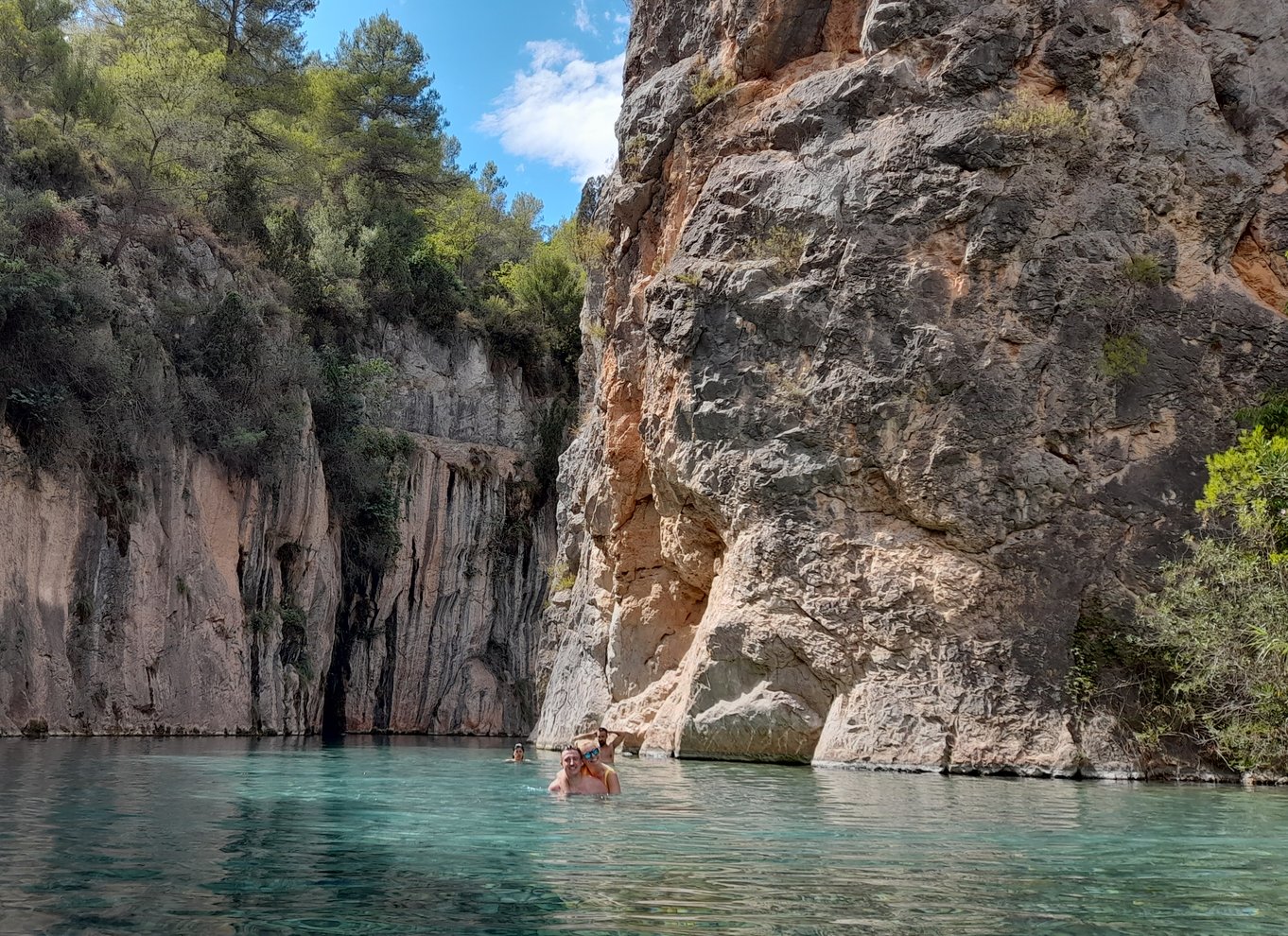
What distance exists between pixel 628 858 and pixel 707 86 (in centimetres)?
1740

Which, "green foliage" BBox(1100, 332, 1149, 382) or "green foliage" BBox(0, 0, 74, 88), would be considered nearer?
"green foliage" BBox(1100, 332, 1149, 382)

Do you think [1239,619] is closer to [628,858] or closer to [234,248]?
[628,858]

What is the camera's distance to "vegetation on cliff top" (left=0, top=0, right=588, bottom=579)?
24.5 m

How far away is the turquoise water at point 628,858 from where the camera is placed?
16.2 feet

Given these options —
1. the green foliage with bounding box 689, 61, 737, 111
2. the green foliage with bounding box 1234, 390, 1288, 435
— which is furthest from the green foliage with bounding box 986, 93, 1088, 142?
the green foliage with bounding box 689, 61, 737, 111

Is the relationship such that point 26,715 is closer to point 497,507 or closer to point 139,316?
point 139,316

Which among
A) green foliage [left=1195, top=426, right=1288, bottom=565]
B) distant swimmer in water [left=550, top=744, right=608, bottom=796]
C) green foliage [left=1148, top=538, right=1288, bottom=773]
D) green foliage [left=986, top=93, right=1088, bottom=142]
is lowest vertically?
distant swimmer in water [left=550, top=744, right=608, bottom=796]

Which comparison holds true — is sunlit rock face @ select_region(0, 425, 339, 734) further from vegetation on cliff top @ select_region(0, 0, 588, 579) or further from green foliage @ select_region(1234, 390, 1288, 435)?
green foliage @ select_region(1234, 390, 1288, 435)

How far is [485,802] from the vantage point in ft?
34.7

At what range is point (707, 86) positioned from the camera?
71.3 feet

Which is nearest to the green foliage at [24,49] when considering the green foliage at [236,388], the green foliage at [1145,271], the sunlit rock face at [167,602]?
the green foliage at [236,388]

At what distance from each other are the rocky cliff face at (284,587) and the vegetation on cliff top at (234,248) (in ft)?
2.19

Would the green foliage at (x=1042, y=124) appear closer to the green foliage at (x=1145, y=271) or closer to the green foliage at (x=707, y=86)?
the green foliage at (x=1145, y=271)

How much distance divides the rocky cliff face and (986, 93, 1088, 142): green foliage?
1781 centimetres
